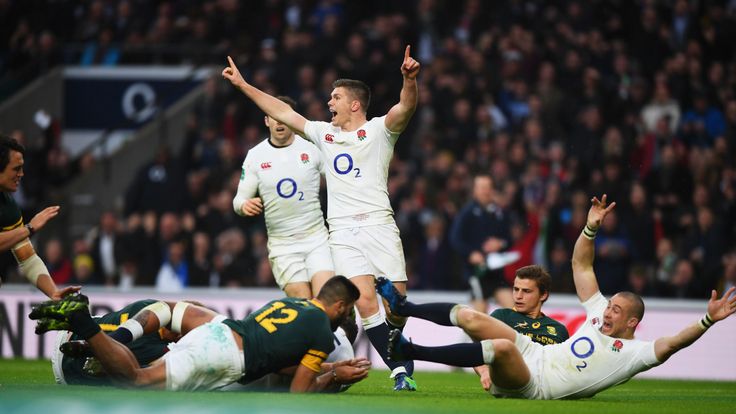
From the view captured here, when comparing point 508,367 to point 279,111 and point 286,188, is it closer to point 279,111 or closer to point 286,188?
point 279,111

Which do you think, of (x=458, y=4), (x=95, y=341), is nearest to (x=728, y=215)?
(x=458, y=4)

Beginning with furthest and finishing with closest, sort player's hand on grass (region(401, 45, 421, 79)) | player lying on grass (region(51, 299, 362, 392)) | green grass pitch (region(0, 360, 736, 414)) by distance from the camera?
player's hand on grass (region(401, 45, 421, 79)), player lying on grass (region(51, 299, 362, 392)), green grass pitch (region(0, 360, 736, 414))

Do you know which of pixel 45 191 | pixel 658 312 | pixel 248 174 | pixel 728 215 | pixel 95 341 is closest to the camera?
pixel 95 341

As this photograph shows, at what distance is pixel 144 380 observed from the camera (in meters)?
8.60

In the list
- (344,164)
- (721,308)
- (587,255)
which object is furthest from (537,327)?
(344,164)

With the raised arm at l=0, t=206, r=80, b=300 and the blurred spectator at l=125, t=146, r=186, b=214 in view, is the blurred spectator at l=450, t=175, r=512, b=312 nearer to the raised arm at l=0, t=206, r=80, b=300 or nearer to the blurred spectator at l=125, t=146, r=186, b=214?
the blurred spectator at l=125, t=146, r=186, b=214

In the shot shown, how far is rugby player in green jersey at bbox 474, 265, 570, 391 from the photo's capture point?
9914mm

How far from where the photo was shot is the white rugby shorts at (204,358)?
8.48 m

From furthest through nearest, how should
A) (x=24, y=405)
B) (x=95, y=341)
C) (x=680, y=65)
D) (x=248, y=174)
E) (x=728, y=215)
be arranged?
(x=680, y=65) → (x=728, y=215) → (x=248, y=174) → (x=95, y=341) → (x=24, y=405)

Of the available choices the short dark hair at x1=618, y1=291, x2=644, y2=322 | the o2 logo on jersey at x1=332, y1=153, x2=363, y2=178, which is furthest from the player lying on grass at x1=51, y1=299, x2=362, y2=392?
the short dark hair at x1=618, y1=291, x2=644, y2=322

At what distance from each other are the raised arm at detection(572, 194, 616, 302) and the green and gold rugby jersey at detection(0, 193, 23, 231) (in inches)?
184

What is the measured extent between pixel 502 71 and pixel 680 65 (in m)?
2.86

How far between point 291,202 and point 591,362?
3.73 metres

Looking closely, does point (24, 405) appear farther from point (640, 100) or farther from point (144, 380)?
point (640, 100)
